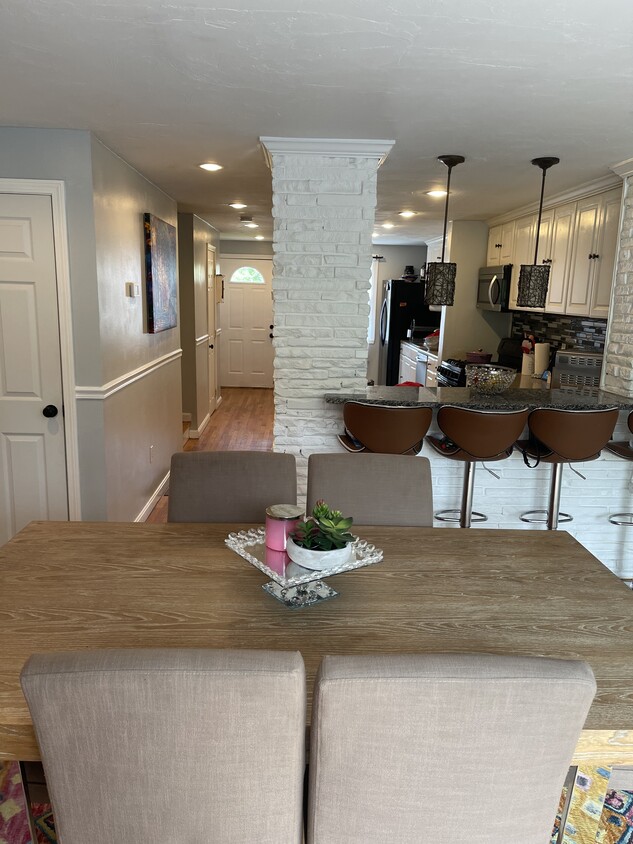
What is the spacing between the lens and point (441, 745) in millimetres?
915

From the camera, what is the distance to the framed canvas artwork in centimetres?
401

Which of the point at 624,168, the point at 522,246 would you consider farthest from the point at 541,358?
the point at 624,168

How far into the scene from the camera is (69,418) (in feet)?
10.2

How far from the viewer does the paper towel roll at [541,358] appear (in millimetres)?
4902

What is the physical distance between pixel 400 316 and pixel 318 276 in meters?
5.23

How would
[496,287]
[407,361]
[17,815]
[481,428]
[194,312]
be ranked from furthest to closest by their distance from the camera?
1. [407,361]
2. [194,312]
3. [496,287]
4. [481,428]
5. [17,815]

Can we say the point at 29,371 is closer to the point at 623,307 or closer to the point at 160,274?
the point at 160,274

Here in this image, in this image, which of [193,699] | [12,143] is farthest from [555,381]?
[193,699]

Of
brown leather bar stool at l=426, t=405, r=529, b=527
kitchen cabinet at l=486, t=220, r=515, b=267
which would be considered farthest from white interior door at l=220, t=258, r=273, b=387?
brown leather bar stool at l=426, t=405, r=529, b=527

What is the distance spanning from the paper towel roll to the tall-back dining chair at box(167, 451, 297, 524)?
345 cm

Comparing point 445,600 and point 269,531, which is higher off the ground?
point 269,531

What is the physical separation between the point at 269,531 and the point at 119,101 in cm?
185

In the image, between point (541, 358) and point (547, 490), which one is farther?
point (541, 358)

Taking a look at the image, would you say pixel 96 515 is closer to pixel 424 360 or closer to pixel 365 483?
pixel 365 483
